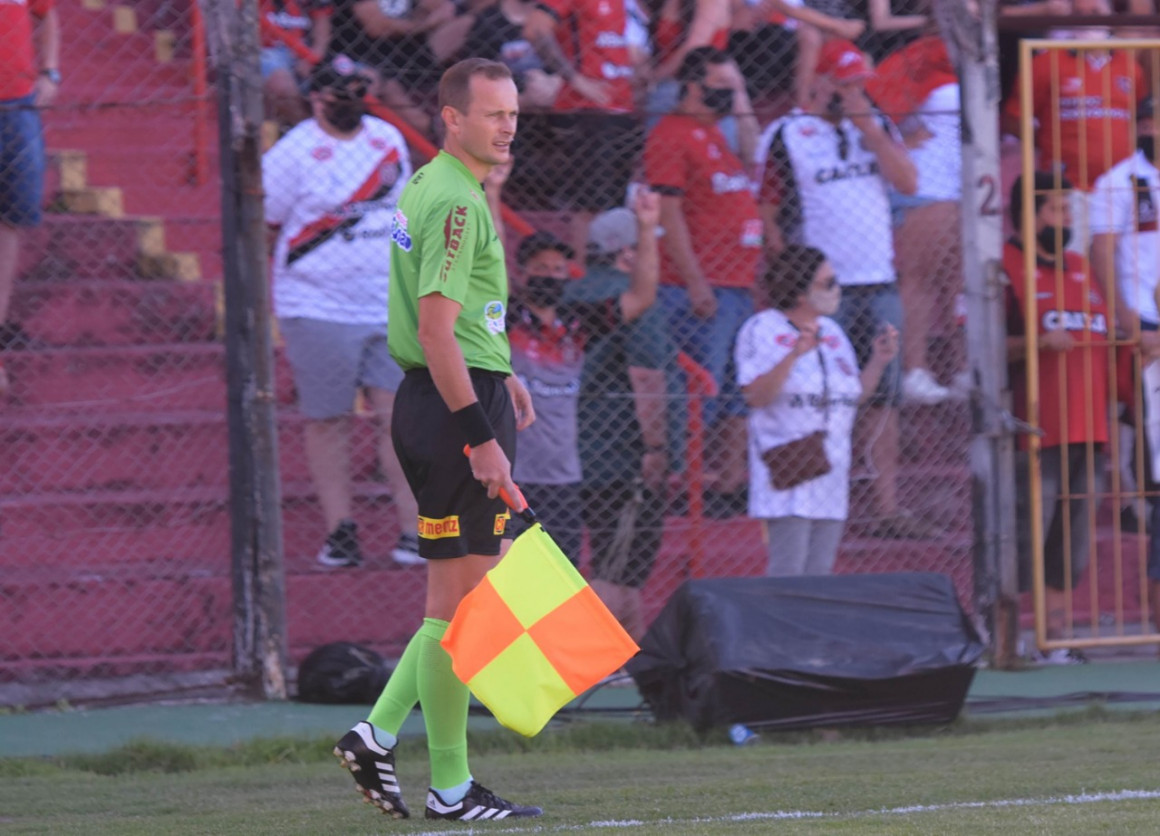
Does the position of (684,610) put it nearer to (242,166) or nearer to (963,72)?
(242,166)

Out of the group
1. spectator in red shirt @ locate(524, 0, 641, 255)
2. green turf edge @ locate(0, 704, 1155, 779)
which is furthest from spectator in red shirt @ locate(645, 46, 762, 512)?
green turf edge @ locate(0, 704, 1155, 779)

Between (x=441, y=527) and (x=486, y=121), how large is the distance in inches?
44.3

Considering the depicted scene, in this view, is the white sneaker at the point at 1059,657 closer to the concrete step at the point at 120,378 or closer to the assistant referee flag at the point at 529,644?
the concrete step at the point at 120,378

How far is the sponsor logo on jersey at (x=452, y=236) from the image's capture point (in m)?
4.54

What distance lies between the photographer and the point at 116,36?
1045 centimetres

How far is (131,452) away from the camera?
8773mm

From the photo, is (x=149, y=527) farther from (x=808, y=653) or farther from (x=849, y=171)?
(x=849, y=171)

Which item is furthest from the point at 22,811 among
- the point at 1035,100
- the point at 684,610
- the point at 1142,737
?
the point at 1035,100

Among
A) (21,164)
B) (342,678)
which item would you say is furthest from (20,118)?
(342,678)

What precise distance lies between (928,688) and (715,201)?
10.3ft

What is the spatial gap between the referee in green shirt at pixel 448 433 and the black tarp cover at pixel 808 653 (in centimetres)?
213

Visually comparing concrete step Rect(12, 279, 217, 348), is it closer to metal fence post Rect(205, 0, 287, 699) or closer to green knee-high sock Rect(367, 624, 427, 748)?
metal fence post Rect(205, 0, 287, 699)

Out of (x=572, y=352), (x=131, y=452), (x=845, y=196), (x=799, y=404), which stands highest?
(x=845, y=196)

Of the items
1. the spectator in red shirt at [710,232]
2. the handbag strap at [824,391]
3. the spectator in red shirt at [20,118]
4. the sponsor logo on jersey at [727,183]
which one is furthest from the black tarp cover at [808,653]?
the spectator in red shirt at [20,118]
